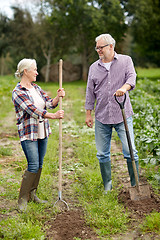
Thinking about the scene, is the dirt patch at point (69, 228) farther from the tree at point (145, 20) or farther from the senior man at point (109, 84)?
the tree at point (145, 20)

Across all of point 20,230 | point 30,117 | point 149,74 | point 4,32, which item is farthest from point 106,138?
point 4,32

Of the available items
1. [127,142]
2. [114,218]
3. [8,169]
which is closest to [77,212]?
[114,218]

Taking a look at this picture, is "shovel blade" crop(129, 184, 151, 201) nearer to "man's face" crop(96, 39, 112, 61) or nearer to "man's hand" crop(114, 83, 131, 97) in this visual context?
"man's hand" crop(114, 83, 131, 97)

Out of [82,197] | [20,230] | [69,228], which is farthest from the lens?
[82,197]

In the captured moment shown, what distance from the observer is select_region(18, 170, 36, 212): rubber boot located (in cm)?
370

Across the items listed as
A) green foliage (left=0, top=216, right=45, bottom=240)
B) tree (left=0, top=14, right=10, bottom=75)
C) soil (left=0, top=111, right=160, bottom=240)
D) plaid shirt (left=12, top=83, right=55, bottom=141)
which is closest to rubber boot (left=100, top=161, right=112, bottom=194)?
soil (left=0, top=111, right=160, bottom=240)

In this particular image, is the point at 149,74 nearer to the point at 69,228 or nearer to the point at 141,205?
the point at 141,205

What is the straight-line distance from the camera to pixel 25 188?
3.72 metres

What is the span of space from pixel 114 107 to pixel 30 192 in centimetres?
145

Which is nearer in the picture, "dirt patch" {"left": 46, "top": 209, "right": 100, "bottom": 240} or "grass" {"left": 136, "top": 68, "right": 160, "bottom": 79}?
"dirt patch" {"left": 46, "top": 209, "right": 100, "bottom": 240}

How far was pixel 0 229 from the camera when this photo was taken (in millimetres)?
3129

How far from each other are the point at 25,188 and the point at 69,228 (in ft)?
2.51

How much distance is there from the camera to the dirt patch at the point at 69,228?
3148 mm

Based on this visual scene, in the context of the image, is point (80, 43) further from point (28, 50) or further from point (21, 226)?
point (21, 226)
